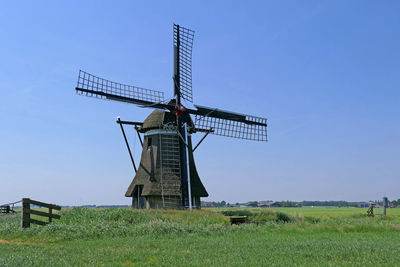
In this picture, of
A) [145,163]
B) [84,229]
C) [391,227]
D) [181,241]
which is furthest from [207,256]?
[145,163]

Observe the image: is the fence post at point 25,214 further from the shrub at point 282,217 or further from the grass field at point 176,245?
the shrub at point 282,217

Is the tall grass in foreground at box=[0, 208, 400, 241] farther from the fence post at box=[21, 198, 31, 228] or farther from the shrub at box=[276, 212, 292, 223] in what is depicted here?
the shrub at box=[276, 212, 292, 223]

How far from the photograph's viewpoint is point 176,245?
12453 mm

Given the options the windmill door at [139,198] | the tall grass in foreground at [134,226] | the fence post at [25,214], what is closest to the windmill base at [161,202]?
the windmill door at [139,198]

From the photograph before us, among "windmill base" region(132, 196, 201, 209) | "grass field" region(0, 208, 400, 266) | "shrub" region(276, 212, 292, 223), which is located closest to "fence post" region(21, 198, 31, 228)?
"grass field" region(0, 208, 400, 266)

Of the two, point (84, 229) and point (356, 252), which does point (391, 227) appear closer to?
point (356, 252)

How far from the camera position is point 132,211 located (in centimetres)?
2058

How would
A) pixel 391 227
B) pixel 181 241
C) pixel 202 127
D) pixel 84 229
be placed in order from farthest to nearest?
pixel 202 127 < pixel 391 227 < pixel 84 229 < pixel 181 241

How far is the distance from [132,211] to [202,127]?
10104 millimetres

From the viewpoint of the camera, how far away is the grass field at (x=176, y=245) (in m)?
9.30

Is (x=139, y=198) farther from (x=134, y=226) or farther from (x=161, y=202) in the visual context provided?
(x=134, y=226)

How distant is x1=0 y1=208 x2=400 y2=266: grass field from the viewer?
9.30 metres

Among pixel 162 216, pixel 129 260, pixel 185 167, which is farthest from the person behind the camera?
pixel 185 167

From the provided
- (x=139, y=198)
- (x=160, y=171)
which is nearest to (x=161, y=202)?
(x=160, y=171)
